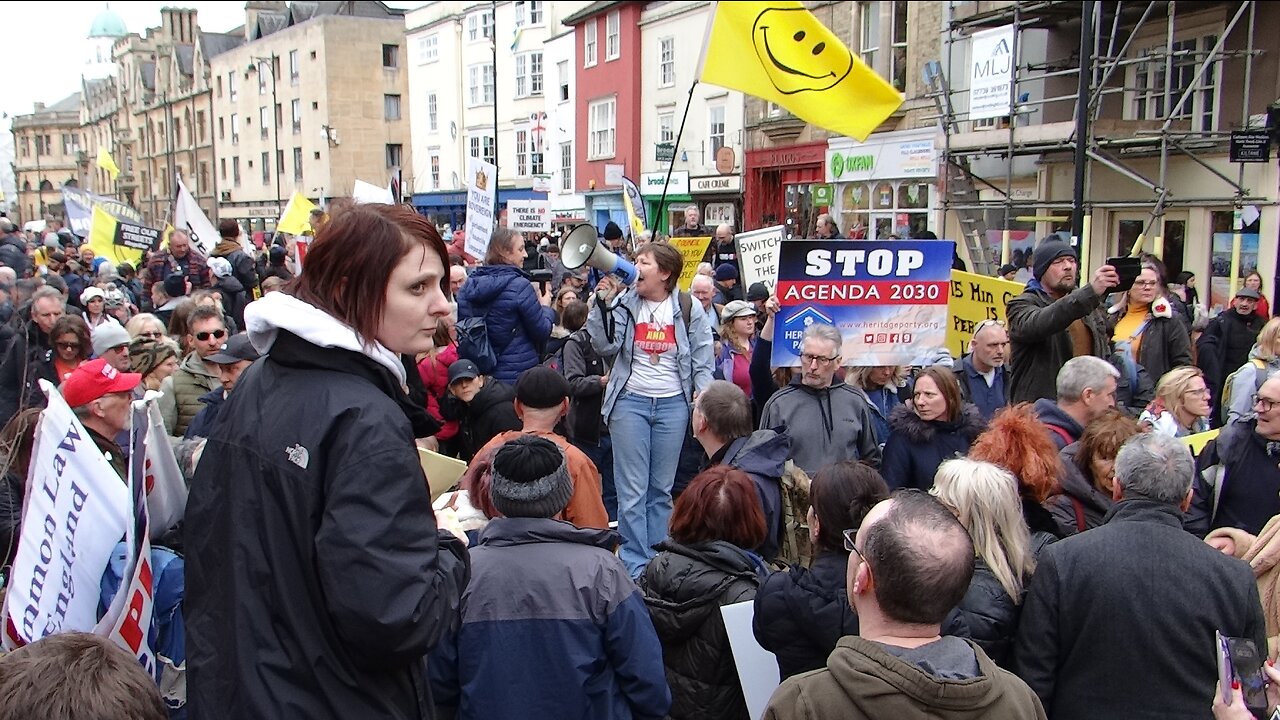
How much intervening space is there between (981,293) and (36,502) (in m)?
6.37

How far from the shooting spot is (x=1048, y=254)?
6324 mm

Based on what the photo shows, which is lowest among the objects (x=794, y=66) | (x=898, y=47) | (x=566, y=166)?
(x=794, y=66)

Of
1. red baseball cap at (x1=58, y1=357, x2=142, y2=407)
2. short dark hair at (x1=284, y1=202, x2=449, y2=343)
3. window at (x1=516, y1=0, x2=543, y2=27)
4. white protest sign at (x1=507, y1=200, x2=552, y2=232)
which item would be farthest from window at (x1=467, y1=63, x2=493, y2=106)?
short dark hair at (x1=284, y1=202, x2=449, y2=343)

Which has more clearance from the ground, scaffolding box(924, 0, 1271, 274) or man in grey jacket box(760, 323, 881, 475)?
scaffolding box(924, 0, 1271, 274)

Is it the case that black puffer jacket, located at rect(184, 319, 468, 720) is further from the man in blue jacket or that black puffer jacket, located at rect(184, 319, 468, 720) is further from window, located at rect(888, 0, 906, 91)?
window, located at rect(888, 0, 906, 91)

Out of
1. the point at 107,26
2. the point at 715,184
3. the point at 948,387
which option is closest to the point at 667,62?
the point at 715,184

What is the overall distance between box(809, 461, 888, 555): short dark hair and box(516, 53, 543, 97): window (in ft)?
130

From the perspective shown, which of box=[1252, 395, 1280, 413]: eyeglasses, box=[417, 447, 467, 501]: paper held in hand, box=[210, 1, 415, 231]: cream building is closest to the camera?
box=[417, 447, 467, 501]: paper held in hand

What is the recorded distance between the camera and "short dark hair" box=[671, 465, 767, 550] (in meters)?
3.62

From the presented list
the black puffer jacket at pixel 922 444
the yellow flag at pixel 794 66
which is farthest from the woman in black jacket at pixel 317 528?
the yellow flag at pixel 794 66

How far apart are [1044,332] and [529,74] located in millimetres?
37556

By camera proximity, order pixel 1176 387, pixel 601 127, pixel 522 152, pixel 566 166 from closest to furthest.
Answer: pixel 1176 387
pixel 601 127
pixel 566 166
pixel 522 152

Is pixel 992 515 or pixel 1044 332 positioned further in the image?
pixel 1044 332

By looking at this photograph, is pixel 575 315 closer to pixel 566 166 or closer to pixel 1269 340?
pixel 1269 340
